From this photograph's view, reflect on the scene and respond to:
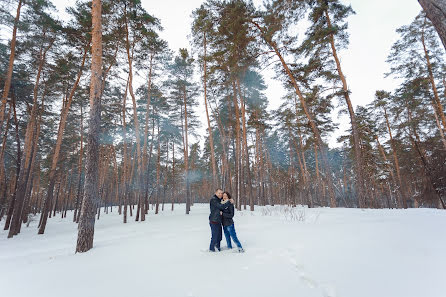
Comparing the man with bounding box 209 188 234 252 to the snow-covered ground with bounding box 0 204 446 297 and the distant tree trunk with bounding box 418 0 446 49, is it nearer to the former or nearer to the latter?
the snow-covered ground with bounding box 0 204 446 297

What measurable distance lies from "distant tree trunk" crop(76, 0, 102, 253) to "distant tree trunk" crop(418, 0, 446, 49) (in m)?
7.66

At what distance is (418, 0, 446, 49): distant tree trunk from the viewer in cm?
230

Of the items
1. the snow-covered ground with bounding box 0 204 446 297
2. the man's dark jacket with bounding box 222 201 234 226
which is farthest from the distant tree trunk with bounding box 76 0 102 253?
the man's dark jacket with bounding box 222 201 234 226

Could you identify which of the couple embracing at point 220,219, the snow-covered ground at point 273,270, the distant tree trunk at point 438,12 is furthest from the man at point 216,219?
the distant tree trunk at point 438,12

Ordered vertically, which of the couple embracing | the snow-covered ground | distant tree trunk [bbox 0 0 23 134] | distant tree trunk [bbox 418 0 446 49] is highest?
distant tree trunk [bbox 0 0 23 134]

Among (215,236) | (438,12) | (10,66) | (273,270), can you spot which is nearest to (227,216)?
(215,236)

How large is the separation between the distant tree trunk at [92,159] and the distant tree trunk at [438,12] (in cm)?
766

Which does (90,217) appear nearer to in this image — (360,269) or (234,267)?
(234,267)

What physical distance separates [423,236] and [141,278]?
5.52 metres

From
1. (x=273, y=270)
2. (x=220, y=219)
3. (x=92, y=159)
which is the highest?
(x=92, y=159)

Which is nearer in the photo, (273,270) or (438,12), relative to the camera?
(438,12)

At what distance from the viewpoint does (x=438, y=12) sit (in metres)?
2.36

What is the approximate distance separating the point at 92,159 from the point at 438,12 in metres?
7.84

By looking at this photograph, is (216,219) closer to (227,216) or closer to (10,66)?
(227,216)
